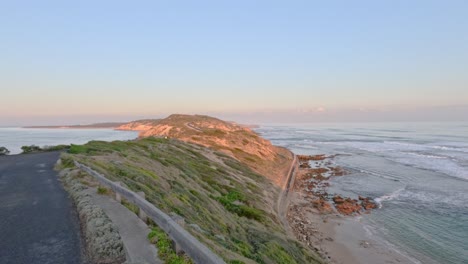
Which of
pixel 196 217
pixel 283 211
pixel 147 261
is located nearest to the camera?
pixel 147 261

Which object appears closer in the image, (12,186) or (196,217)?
(196,217)

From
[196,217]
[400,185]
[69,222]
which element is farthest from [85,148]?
[400,185]

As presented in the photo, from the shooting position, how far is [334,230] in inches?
1066

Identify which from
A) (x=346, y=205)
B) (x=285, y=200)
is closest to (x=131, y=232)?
(x=285, y=200)

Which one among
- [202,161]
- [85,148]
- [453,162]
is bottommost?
[453,162]

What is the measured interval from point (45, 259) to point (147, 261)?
2.39 meters

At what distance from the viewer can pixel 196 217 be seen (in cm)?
1487

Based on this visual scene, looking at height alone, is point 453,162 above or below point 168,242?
below

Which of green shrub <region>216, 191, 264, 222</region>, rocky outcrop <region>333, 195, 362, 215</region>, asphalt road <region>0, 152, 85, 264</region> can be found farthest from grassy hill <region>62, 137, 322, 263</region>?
rocky outcrop <region>333, 195, 362, 215</region>

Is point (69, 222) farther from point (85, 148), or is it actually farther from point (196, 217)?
point (85, 148)

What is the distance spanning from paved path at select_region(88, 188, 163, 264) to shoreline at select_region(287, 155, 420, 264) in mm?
15104

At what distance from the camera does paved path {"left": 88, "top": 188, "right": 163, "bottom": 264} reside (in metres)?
6.80

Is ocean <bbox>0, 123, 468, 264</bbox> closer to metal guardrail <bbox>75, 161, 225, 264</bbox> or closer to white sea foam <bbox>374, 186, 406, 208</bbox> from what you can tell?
white sea foam <bbox>374, 186, 406, 208</bbox>

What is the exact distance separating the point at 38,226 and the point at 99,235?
107 inches
